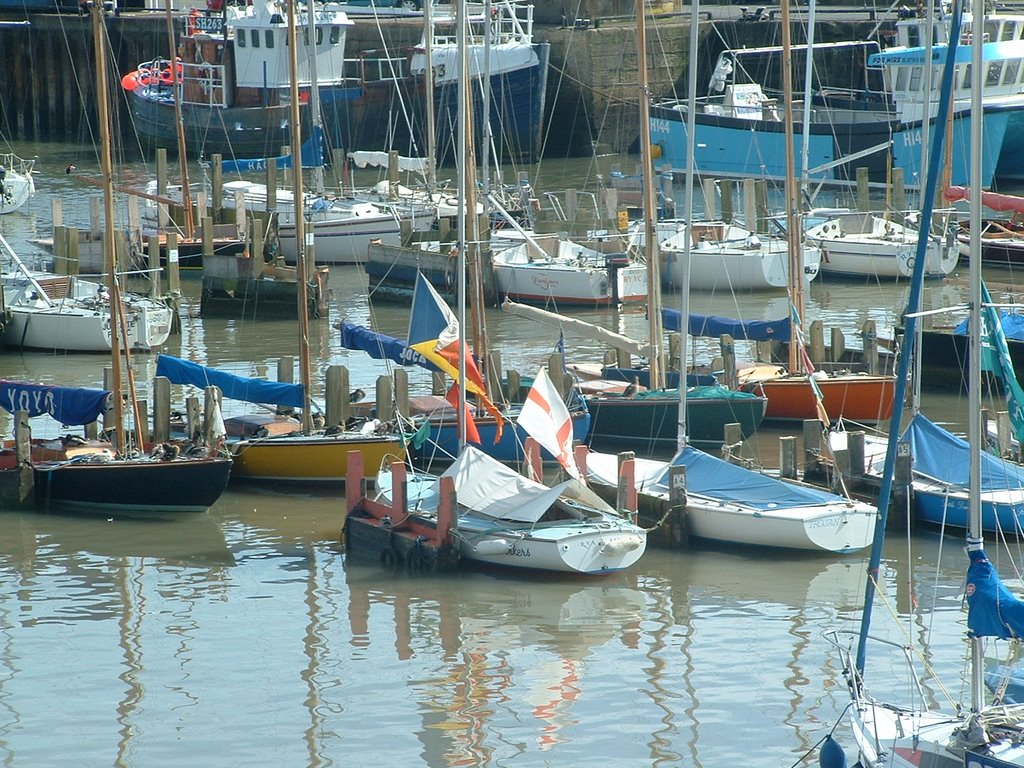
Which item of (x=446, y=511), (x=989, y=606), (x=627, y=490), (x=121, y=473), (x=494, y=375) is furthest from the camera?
(x=494, y=375)

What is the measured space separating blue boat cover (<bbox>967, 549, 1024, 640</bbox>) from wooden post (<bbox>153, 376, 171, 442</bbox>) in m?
15.0

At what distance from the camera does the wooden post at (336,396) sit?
84.5ft

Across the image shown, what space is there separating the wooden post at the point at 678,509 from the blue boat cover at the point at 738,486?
1.83 feet

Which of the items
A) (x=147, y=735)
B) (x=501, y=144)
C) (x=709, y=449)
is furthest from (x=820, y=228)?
(x=147, y=735)

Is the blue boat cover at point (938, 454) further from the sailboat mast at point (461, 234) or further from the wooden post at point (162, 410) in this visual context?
the wooden post at point (162, 410)

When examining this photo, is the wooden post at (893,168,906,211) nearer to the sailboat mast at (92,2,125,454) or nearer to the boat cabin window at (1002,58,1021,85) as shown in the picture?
the boat cabin window at (1002,58,1021,85)

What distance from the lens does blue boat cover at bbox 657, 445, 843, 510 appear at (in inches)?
874

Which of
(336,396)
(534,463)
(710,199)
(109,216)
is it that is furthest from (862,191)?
(109,216)

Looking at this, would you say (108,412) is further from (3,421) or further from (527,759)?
(527,759)

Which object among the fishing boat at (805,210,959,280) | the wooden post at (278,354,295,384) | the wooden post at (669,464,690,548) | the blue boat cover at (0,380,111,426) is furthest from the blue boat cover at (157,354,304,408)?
the fishing boat at (805,210,959,280)

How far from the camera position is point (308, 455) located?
83.4 feet

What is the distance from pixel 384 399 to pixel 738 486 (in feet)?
20.8

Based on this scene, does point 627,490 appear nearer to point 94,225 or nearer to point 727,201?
point 94,225

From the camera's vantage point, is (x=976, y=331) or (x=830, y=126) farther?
(x=830, y=126)
